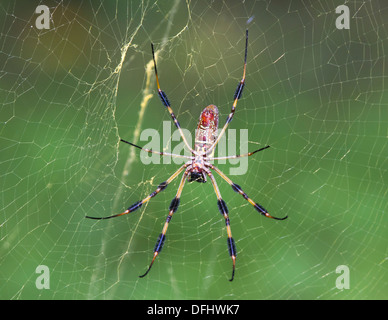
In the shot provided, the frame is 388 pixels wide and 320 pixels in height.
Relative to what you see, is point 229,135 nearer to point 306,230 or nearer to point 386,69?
point 306,230

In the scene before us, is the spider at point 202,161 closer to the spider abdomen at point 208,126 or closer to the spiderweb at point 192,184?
the spider abdomen at point 208,126

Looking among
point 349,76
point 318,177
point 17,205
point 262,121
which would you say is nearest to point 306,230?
point 318,177

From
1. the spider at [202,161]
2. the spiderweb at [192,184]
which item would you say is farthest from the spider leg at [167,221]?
the spiderweb at [192,184]

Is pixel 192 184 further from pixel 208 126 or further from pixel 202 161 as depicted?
pixel 208 126

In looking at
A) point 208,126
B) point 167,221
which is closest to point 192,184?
point 167,221

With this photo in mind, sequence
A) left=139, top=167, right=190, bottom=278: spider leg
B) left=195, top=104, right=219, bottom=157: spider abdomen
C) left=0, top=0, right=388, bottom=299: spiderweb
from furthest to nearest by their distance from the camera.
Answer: left=0, top=0, right=388, bottom=299: spiderweb, left=139, top=167, right=190, bottom=278: spider leg, left=195, top=104, right=219, bottom=157: spider abdomen

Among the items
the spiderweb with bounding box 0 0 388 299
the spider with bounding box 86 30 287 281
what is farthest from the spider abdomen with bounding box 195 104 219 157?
the spiderweb with bounding box 0 0 388 299

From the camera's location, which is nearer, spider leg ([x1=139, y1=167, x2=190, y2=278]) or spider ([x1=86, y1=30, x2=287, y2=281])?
spider ([x1=86, y1=30, x2=287, y2=281])

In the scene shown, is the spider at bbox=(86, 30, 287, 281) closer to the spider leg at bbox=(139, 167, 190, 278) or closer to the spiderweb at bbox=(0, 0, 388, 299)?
the spider leg at bbox=(139, 167, 190, 278)

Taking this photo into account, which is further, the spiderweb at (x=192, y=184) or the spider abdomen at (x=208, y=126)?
the spiderweb at (x=192, y=184)
